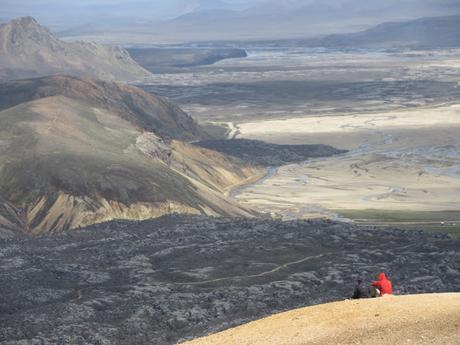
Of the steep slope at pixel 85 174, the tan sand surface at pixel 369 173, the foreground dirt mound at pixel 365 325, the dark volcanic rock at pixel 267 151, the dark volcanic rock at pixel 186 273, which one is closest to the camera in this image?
the foreground dirt mound at pixel 365 325

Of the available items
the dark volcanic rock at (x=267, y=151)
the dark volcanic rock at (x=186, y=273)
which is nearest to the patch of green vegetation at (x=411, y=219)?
the dark volcanic rock at (x=186, y=273)

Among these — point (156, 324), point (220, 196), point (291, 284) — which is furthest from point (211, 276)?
point (220, 196)

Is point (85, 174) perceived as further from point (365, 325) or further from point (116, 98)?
point (116, 98)

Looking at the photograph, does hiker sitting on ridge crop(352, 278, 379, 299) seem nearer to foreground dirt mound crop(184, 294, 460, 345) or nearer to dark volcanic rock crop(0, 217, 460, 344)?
foreground dirt mound crop(184, 294, 460, 345)

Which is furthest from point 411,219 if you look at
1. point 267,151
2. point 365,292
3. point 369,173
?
point 365,292

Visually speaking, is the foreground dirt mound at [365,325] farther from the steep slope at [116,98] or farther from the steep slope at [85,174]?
the steep slope at [116,98]

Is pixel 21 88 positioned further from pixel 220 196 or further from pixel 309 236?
pixel 309 236
